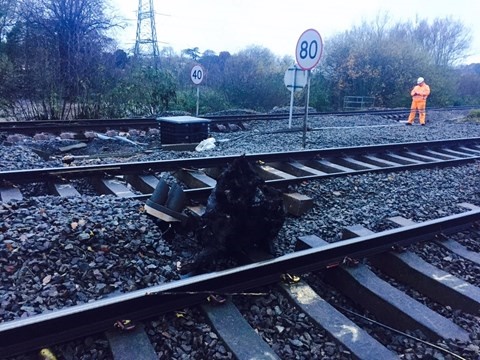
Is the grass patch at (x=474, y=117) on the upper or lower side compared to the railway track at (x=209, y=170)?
upper

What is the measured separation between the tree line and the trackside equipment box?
6057 millimetres

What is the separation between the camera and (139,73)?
1514 centimetres

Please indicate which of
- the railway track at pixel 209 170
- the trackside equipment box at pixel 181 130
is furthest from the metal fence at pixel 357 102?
the trackside equipment box at pixel 181 130

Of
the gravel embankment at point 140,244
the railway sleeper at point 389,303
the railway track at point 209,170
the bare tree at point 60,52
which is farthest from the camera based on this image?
the bare tree at point 60,52

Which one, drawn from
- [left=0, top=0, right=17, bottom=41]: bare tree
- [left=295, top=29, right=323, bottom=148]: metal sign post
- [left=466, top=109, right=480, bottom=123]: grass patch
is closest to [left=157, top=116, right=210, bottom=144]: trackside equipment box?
[left=295, top=29, right=323, bottom=148]: metal sign post

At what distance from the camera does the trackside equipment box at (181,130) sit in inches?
329

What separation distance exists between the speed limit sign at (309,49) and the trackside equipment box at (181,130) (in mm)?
2553

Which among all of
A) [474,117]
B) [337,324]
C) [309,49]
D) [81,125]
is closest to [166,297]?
[337,324]

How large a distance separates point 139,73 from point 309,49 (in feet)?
29.9

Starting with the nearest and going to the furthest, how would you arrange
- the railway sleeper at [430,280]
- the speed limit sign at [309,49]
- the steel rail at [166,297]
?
the steel rail at [166,297] → the railway sleeper at [430,280] → the speed limit sign at [309,49]

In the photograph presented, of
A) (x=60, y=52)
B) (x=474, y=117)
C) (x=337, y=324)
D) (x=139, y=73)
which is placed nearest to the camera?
(x=337, y=324)

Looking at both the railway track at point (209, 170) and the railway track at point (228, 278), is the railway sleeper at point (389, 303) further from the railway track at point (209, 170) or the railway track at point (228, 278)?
the railway track at point (209, 170)

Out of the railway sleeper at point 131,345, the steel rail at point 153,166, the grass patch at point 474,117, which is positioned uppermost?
the grass patch at point 474,117

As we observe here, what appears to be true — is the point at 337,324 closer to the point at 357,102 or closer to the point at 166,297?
the point at 166,297
